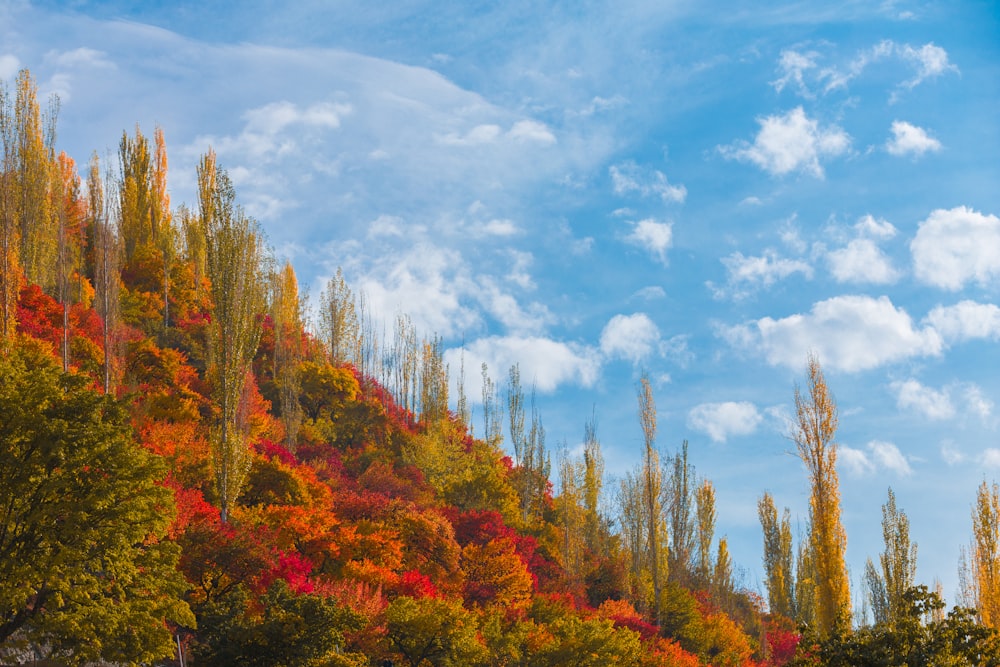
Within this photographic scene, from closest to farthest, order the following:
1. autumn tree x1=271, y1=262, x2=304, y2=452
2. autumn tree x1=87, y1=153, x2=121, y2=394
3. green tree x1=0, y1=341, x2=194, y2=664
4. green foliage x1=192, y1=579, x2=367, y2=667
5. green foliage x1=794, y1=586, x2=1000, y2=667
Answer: green foliage x1=794, y1=586, x2=1000, y2=667, green tree x1=0, y1=341, x2=194, y2=664, green foliage x1=192, y1=579, x2=367, y2=667, autumn tree x1=87, y1=153, x2=121, y2=394, autumn tree x1=271, y1=262, x2=304, y2=452

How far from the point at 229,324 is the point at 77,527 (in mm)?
15428

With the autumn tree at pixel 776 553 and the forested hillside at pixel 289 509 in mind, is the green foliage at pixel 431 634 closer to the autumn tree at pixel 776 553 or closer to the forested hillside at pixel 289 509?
the forested hillside at pixel 289 509

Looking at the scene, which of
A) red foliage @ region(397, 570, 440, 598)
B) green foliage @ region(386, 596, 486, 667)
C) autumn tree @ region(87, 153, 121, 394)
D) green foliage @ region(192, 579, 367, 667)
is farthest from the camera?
autumn tree @ region(87, 153, 121, 394)

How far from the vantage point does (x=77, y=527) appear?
19359 millimetres

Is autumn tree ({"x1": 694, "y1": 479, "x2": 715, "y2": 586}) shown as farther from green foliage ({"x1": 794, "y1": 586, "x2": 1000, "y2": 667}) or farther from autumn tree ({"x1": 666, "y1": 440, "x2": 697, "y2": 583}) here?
green foliage ({"x1": 794, "y1": 586, "x2": 1000, "y2": 667})

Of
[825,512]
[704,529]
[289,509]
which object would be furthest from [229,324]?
[704,529]

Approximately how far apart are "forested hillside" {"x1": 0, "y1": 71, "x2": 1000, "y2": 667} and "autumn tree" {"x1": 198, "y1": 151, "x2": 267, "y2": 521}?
93mm

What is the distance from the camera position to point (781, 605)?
196 feet

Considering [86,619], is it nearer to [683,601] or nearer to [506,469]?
[683,601]

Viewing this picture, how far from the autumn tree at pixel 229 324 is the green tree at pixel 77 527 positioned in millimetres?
10474

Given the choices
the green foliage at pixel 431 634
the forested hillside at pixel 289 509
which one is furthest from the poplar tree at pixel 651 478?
the green foliage at pixel 431 634

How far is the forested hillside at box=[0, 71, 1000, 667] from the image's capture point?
19.8 metres

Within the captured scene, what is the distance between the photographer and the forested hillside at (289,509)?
19828 millimetres

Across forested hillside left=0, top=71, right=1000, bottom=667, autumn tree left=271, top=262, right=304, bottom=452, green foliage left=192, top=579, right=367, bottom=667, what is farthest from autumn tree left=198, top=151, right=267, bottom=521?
autumn tree left=271, top=262, right=304, bottom=452
